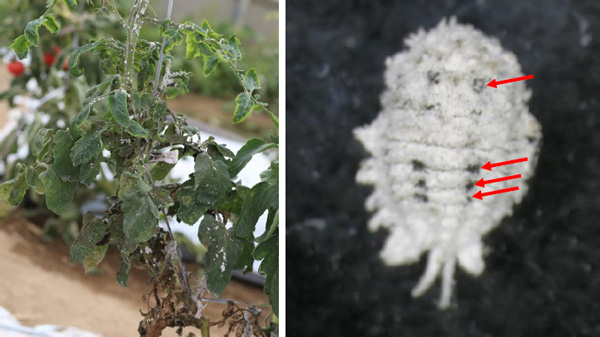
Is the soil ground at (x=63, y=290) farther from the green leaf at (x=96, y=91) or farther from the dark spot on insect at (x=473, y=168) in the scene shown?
the dark spot on insect at (x=473, y=168)

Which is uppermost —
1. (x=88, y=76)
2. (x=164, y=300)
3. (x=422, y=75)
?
(x=88, y=76)

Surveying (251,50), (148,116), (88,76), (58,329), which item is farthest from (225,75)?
(148,116)

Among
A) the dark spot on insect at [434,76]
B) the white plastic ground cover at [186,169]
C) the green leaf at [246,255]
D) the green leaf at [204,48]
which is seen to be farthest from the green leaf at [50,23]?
the white plastic ground cover at [186,169]

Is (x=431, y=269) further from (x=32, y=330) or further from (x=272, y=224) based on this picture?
(x=32, y=330)

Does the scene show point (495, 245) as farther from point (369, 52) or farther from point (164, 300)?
point (164, 300)

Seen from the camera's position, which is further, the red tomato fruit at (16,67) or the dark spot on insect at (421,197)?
the red tomato fruit at (16,67)

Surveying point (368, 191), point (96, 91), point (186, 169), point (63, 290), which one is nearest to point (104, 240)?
point (96, 91)
